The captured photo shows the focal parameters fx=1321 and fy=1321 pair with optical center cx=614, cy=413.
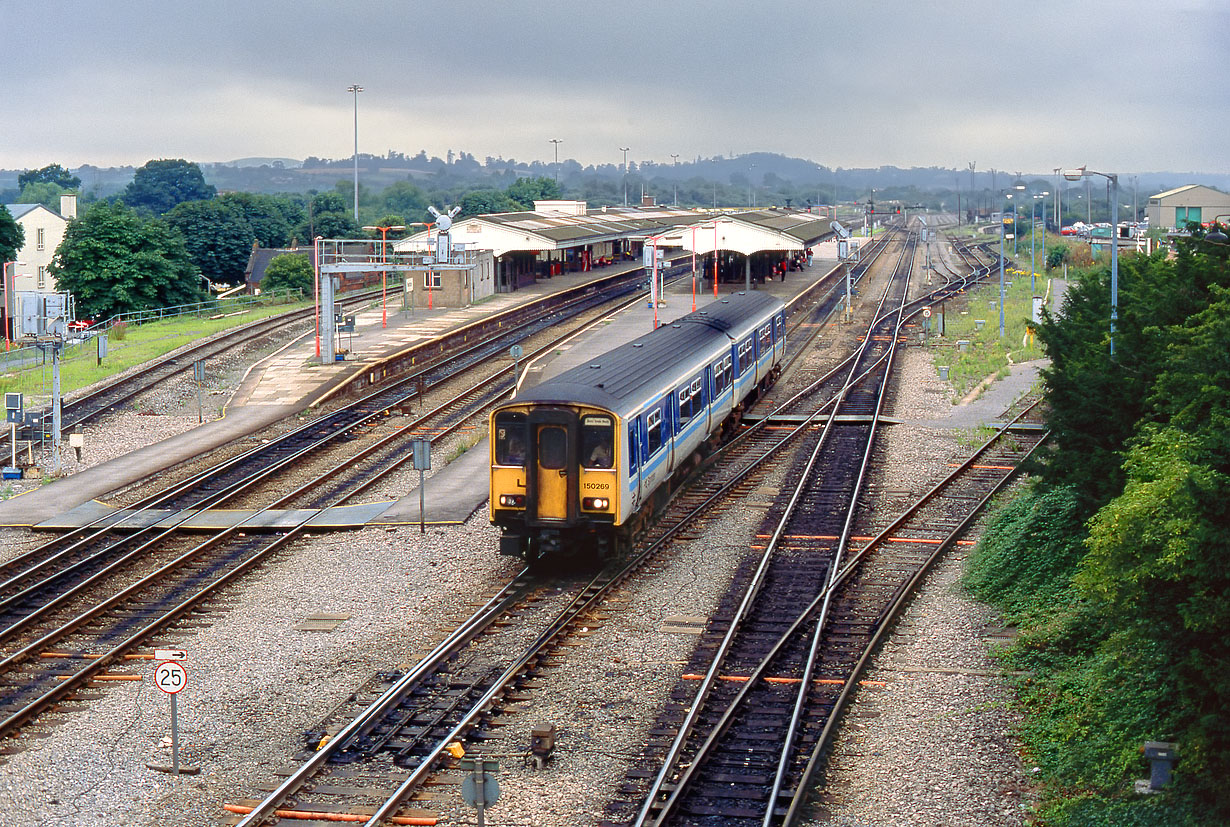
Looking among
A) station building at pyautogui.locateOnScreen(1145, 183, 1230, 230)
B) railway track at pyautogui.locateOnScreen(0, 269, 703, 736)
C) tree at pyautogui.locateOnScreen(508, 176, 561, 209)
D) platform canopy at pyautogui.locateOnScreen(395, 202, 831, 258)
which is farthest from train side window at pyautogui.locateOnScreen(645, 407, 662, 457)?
tree at pyautogui.locateOnScreen(508, 176, 561, 209)

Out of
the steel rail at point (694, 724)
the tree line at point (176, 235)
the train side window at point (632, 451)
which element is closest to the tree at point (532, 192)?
the tree line at point (176, 235)

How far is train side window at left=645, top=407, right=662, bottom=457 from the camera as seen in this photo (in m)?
21.8

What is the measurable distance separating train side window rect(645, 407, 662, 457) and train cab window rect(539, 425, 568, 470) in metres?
1.96

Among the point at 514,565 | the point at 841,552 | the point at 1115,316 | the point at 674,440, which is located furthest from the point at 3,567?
the point at 1115,316

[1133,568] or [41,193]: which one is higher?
[41,193]

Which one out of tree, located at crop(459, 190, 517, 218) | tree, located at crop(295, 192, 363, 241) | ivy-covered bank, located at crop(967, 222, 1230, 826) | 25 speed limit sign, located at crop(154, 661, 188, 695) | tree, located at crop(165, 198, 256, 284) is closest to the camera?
ivy-covered bank, located at crop(967, 222, 1230, 826)

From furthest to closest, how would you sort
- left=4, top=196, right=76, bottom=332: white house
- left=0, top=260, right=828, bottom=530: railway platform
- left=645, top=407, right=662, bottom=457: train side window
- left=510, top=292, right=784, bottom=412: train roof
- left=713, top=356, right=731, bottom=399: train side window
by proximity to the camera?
1. left=4, top=196, right=76, bottom=332: white house
2. left=713, top=356, right=731, bottom=399: train side window
3. left=0, top=260, right=828, bottom=530: railway platform
4. left=645, top=407, right=662, bottom=457: train side window
5. left=510, top=292, right=784, bottom=412: train roof

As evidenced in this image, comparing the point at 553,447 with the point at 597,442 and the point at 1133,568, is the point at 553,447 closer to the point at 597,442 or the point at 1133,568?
the point at 597,442

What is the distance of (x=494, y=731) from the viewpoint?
1489 cm

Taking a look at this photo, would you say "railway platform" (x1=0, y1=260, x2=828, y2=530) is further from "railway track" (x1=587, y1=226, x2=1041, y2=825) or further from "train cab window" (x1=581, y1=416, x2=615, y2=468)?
"railway track" (x1=587, y1=226, x2=1041, y2=825)

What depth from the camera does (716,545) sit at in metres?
22.9

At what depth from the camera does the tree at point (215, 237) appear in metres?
99.7

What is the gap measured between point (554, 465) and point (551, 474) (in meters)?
0.15

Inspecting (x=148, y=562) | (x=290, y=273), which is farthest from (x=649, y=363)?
(x=290, y=273)
